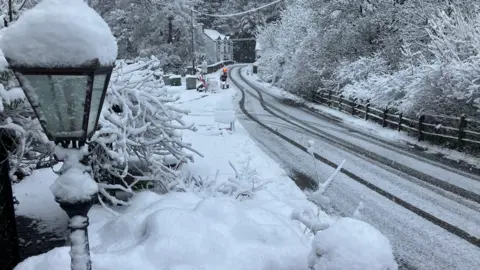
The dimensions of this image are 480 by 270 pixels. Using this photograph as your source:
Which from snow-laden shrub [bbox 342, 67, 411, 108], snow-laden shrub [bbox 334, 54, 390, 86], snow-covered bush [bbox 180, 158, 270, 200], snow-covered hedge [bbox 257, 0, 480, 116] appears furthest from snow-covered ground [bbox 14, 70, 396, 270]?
snow-laden shrub [bbox 334, 54, 390, 86]

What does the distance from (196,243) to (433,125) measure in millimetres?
12721

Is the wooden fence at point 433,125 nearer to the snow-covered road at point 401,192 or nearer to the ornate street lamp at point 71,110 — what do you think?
the snow-covered road at point 401,192

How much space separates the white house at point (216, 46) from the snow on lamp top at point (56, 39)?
67.6 m

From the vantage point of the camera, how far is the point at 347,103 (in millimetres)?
22688

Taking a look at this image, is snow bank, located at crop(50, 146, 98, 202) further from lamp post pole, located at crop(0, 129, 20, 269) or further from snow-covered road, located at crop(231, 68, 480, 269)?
snow-covered road, located at crop(231, 68, 480, 269)

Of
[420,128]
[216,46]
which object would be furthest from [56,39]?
[216,46]

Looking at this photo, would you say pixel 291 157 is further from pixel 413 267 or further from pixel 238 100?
pixel 238 100

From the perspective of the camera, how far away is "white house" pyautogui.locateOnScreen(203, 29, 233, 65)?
238 feet

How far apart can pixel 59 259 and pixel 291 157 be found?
8.75m

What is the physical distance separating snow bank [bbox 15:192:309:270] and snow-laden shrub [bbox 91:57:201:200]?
4.84 feet

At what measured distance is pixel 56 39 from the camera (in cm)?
201

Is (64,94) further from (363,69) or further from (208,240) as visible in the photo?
(363,69)

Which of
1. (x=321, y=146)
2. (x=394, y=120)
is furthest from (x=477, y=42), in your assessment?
(x=321, y=146)

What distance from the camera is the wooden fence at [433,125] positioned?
12406mm
